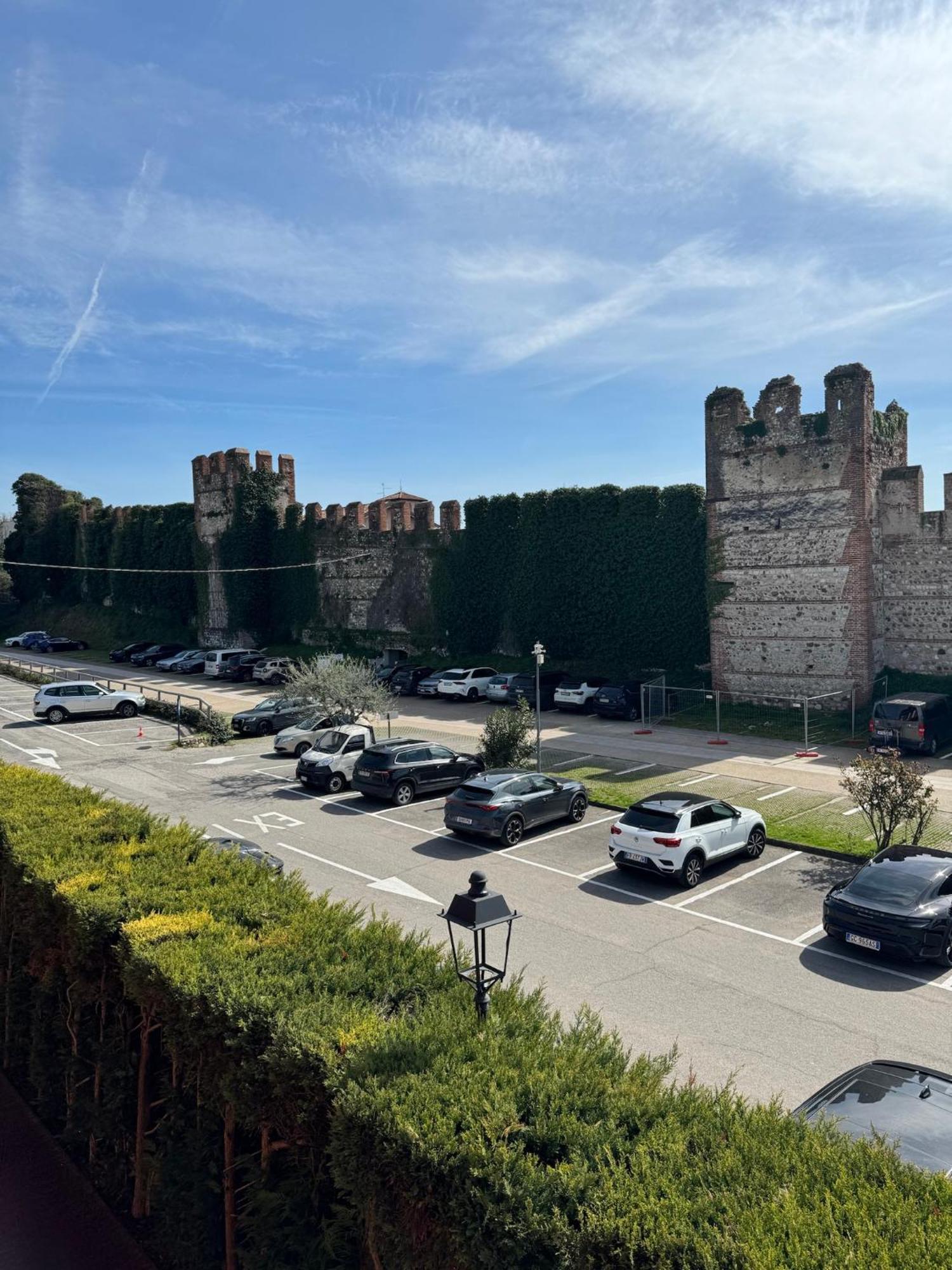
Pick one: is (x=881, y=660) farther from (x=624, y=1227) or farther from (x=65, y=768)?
(x=624, y=1227)

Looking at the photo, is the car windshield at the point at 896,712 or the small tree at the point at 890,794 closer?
the small tree at the point at 890,794

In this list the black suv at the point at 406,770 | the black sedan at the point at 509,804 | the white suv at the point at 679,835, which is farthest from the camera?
the black suv at the point at 406,770

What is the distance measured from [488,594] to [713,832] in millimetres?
26553

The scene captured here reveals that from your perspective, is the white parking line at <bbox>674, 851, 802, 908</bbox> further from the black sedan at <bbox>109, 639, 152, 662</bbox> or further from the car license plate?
the black sedan at <bbox>109, 639, 152, 662</bbox>

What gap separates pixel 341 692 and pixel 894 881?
14.8 meters

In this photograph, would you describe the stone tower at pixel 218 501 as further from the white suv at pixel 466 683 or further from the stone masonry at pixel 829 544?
the stone masonry at pixel 829 544

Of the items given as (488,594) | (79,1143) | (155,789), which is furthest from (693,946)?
(488,594)

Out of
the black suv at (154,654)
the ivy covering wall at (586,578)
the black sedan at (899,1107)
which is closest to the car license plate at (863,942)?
the black sedan at (899,1107)

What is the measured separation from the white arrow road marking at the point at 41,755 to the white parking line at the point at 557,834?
13.6 metres

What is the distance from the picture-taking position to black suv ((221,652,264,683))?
1646 inches

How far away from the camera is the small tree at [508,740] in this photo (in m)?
21.4

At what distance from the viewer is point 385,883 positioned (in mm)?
14461

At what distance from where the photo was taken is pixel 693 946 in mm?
11961

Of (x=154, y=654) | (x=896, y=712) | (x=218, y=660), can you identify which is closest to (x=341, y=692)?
(x=896, y=712)
